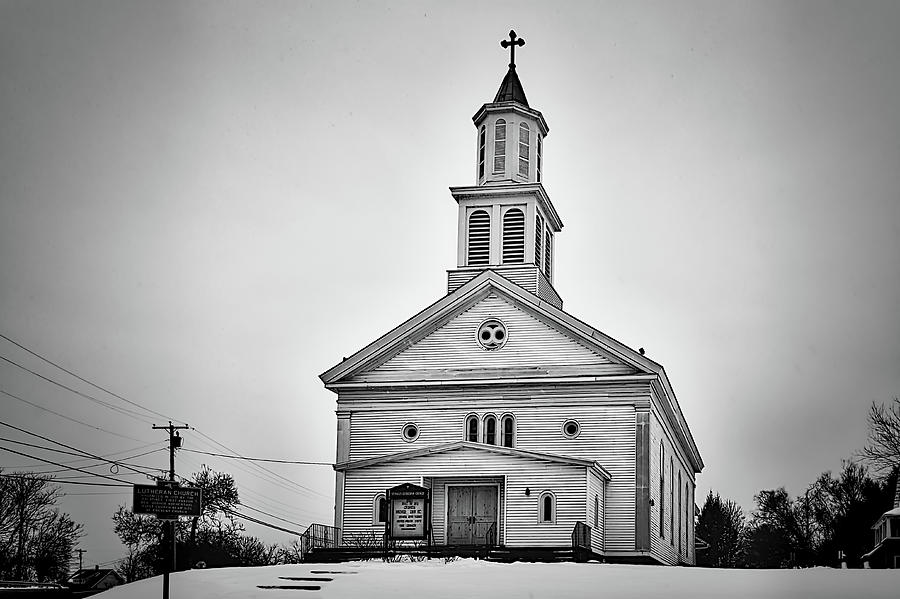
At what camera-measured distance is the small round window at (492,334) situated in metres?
41.5

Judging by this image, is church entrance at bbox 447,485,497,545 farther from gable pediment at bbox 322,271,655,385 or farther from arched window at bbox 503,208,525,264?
arched window at bbox 503,208,525,264

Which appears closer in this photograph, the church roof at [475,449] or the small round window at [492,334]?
the church roof at [475,449]

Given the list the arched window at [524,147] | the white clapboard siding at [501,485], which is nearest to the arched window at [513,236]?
the arched window at [524,147]

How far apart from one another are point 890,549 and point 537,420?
15.8 metres

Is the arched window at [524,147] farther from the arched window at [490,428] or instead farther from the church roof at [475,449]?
the church roof at [475,449]

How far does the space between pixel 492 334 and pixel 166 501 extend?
63.0 feet

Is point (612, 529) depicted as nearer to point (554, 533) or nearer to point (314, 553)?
A: point (554, 533)

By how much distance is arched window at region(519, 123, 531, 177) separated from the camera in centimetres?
4606

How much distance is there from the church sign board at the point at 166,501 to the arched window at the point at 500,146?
24.1 meters

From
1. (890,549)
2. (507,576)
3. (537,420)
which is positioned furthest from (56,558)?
(507,576)

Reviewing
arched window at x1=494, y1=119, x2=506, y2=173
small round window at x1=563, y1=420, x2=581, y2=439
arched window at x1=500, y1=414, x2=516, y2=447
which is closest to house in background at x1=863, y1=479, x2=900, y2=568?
small round window at x1=563, y1=420, x2=581, y2=439

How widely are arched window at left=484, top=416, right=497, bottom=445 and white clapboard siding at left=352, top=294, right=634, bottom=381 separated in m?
1.32

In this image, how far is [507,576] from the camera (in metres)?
26.2

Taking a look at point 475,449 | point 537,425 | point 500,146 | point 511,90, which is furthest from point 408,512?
point 511,90
